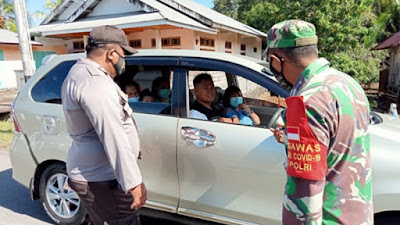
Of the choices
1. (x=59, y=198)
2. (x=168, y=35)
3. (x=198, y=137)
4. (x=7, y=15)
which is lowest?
(x=59, y=198)

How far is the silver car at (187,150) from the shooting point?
2.29 meters

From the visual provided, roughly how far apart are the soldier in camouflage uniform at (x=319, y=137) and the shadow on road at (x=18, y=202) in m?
3.11

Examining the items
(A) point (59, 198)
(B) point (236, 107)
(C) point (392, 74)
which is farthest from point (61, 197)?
(C) point (392, 74)

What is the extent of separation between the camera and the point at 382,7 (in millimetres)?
22141

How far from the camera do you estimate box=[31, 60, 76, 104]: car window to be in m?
3.15

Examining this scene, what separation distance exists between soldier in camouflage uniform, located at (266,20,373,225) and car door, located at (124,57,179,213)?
143 cm

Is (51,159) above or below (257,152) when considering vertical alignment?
below

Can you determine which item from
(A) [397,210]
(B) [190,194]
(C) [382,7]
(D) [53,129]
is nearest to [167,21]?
(D) [53,129]

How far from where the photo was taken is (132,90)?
315 cm

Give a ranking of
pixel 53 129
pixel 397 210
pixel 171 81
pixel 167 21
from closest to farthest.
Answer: pixel 397 210 < pixel 171 81 < pixel 53 129 < pixel 167 21

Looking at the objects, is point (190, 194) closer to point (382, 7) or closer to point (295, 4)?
point (295, 4)

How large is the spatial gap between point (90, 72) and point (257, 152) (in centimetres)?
130

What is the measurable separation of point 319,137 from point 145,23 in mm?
9443

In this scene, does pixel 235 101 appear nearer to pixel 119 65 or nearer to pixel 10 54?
pixel 119 65
